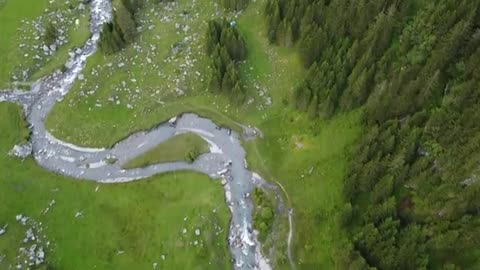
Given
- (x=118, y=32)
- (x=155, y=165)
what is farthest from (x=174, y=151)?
(x=118, y=32)

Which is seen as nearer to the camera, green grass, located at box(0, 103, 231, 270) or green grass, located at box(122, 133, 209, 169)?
green grass, located at box(0, 103, 231, 270)

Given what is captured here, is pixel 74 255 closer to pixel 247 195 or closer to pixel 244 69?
Result: pixel 247 195

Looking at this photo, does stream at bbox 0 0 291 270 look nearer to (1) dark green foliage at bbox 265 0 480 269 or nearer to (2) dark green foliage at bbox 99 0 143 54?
(2) dark green foliage at bbox 99 0 143 54

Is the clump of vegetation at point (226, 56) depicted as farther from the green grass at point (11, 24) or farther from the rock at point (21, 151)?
the green grass at point (11, 24)

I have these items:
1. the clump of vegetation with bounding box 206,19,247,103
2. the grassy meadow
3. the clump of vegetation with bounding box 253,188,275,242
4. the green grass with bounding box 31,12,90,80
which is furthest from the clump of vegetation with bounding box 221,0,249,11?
the clump of vegetation with bounding box 253,188,275,242

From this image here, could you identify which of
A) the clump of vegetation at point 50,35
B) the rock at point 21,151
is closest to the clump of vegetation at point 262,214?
the rock at point 21,151

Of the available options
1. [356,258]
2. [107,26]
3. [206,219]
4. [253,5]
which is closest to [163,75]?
[107,26]

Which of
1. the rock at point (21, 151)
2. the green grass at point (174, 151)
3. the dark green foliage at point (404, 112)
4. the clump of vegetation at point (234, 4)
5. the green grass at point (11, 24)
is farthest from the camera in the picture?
the clump of vegetation at point (234, 4)

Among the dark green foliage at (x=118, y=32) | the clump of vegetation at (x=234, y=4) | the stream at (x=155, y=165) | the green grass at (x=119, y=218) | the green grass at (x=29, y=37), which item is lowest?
the green grass at (x=119, y=218)
